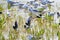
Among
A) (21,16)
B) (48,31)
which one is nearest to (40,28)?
(48,31)

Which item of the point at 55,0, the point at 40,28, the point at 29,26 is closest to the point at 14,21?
the point at 29,26

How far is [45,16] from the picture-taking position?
1481 mm

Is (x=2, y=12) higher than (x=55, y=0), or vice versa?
(x=55, y=0)

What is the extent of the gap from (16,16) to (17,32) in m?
0.16

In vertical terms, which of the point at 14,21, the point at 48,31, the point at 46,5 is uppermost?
the point at 46,5

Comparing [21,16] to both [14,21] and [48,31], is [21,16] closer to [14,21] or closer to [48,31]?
[14,21]

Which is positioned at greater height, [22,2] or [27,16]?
[22,2]

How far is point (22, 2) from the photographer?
4.89ft

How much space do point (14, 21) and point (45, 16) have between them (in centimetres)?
32

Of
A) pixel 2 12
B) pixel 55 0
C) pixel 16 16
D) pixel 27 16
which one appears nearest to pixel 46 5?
pixel 55 0

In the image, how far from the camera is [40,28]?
147cm

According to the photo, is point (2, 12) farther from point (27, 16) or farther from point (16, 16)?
point (27, 16)

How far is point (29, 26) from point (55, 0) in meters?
0.38

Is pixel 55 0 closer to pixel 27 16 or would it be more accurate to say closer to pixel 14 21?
pixel 27 16
